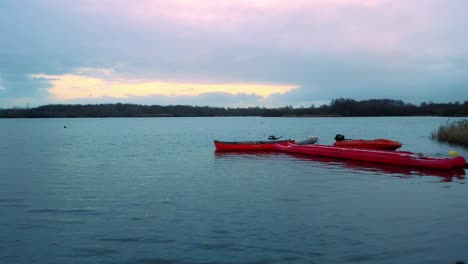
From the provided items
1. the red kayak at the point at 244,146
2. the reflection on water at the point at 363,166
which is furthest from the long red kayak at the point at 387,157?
the red kayak at the point at 244,146

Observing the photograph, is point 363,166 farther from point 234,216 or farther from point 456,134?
point 456,134

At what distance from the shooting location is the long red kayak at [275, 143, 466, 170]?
18.4m

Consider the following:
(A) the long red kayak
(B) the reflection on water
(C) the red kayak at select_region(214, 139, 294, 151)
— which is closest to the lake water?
(B) the reflection on water

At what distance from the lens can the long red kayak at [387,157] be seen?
18.4 meters

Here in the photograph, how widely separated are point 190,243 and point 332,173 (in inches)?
423

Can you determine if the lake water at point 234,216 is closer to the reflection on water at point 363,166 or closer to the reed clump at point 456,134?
the reflection on water at point 363,166

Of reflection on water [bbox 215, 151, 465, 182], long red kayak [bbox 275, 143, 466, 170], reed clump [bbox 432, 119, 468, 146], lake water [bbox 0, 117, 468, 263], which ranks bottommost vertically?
lake water [bbox 0, 117, 468, 263]

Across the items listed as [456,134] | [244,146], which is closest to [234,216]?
[244,146]

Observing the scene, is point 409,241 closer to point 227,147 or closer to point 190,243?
point 190,243

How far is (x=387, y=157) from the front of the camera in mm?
20719

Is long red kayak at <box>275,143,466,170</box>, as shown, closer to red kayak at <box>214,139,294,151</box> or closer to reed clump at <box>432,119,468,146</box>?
red kayak at <box>214,139,294,151</box>

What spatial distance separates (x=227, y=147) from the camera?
29.1 m

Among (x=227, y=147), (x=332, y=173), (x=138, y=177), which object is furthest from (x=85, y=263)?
(x=227, y=147)

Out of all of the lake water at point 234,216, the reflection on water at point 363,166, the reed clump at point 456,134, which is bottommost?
the lake water at point 234,216
